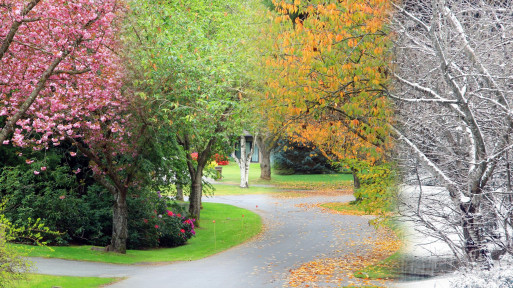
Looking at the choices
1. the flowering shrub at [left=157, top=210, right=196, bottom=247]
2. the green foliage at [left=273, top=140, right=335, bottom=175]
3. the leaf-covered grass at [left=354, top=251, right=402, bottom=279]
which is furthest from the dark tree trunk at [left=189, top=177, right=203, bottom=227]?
the green foliage at [left=273, top=140, right=335, bottom=175]

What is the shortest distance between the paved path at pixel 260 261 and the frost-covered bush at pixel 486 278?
16.1 ft

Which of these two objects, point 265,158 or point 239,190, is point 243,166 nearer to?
point 239,190

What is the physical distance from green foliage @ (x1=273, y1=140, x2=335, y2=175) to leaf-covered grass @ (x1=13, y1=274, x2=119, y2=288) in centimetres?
3339

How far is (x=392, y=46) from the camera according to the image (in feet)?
28.0

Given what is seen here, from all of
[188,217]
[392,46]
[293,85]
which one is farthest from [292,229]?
[392,46]

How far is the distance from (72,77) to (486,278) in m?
9.95

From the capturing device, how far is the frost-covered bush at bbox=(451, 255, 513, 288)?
7.13m

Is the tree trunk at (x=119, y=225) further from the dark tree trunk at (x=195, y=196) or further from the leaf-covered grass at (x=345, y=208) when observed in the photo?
the leaf-covered grass at (x=345, y=208)

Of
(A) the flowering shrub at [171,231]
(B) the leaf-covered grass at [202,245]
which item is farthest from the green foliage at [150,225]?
(B) the leaf-covered grass at [202,245]

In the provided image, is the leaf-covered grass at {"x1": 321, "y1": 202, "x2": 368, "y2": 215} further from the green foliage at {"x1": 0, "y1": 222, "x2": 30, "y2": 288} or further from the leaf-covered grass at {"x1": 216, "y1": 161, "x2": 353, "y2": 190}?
the green foliage at {"x1": 0, "y1": 222, "x2": 30, "y2": 288}

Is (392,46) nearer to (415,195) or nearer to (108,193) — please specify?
(415,195)

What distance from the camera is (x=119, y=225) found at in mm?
15570

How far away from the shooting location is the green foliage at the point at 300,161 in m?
45.2

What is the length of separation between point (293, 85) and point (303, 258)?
6495mm
